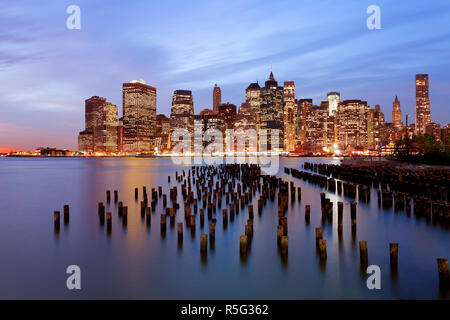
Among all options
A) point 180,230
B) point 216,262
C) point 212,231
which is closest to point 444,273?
point 216,262

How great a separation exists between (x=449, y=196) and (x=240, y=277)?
2043 centimetres

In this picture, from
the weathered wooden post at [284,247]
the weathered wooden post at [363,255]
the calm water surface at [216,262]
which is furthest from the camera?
the weathered wooden post at [284,247]

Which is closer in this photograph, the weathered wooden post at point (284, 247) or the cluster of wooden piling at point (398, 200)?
the cluster of wooden piling at point (398, 200)

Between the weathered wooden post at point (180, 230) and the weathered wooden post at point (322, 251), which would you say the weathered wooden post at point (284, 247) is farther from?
the weathered wooden post at point (180, 230)

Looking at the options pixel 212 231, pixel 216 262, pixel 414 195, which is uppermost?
pixel 414 195

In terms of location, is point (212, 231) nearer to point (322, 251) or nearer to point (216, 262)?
point (216, 262)

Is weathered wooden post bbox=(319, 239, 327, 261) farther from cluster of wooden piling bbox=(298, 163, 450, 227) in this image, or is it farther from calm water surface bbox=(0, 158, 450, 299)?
cluster of wooden piling bbox=(298, 163, 450, 227)

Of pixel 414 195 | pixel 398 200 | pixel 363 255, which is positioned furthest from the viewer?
pixel 414 195

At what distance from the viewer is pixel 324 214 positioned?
18906 mm

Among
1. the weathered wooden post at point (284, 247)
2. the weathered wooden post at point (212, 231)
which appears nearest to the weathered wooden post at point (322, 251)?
the weathered wooden post at point (284, 247)
